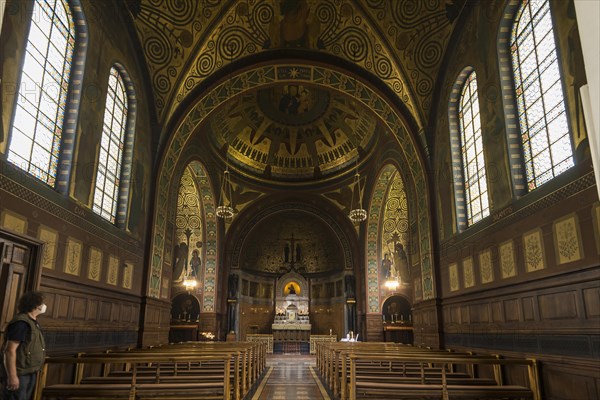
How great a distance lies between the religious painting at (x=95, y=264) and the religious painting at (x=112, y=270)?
0.56m

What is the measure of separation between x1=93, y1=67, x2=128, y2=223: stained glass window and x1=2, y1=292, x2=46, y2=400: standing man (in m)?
6.15

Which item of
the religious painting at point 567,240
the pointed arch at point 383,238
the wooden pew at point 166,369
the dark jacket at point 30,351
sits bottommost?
the wooden pew at point 166,369

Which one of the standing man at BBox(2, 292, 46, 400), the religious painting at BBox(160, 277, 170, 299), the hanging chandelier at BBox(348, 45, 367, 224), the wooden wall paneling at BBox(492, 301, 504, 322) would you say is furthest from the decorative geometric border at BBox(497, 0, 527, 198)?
the religious painting at BBox(160, 277, 170, 299)

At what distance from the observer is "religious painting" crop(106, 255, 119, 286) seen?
10711 millimetres

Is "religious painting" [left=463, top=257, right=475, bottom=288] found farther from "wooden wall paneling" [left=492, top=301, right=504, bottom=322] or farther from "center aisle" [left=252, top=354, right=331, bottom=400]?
"center aisle" [left=252, top=354, right=331, bottom=400]

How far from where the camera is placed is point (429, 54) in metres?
13.5

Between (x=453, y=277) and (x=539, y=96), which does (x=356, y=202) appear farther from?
(x=539, y=96)

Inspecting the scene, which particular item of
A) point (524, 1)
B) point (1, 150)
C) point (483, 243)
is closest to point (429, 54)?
point (524, 1)

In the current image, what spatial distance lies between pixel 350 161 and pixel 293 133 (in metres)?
3.64

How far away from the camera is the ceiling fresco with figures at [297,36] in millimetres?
12898

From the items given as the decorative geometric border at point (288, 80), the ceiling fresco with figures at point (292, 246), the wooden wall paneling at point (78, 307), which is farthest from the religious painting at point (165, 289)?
the ceiling fresco with figures at point (292, 246)

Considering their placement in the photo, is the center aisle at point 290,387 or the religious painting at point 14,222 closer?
the religious painting at point 14,222

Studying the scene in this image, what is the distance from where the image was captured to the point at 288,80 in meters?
15.9

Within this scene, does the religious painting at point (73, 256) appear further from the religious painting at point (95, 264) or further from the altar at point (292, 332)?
the altar at point (292, 332)
